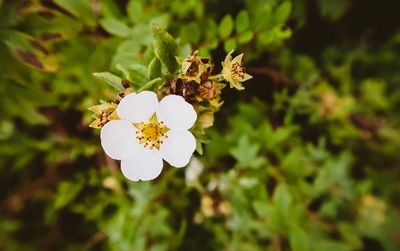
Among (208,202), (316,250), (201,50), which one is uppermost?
(201,50)

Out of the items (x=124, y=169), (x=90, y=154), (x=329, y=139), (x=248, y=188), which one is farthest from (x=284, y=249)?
(x=124, y=169)

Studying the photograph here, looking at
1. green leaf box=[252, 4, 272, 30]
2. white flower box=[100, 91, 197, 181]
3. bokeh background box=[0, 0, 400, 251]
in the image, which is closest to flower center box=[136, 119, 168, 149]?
white flower box=[100, 91, 197, 181]

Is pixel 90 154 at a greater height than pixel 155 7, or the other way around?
pixel 155 7

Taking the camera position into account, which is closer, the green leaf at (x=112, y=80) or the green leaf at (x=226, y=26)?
the green leaf at (x=112, y=80)

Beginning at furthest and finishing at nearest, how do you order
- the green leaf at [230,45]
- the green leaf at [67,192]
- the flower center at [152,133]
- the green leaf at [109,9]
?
the green leaf at [67,192] → the green leaf at [109,9] → the green leaf at [230,45] → the flower center at [152,133]

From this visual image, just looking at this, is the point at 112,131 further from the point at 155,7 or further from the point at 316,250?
the point at 316,250

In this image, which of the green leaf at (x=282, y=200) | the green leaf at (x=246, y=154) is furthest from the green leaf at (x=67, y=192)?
the green leaf at (x=282, y=200)

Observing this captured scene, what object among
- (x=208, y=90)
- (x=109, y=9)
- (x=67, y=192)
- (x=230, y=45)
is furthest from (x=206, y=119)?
(x=67, y=192)

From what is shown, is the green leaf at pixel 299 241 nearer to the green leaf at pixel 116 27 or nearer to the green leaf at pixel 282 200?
the green leaf at pixel 282 200

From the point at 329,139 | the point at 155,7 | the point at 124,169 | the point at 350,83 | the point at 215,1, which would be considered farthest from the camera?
the point at 350,83
